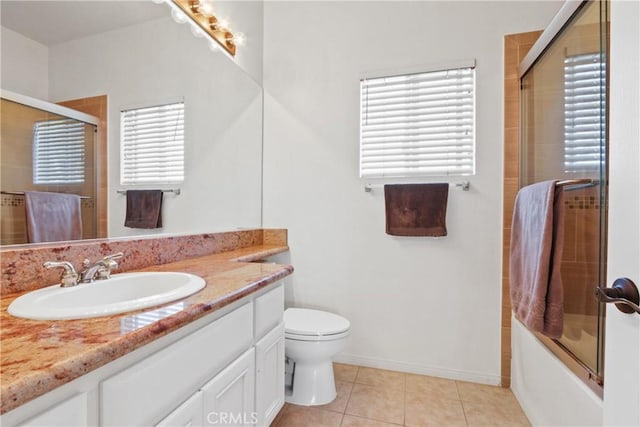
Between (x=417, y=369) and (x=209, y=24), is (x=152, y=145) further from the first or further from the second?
(x=417, y=369)

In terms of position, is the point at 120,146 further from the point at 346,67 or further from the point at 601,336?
the point at 601,336

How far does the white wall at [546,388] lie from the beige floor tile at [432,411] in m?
0.34

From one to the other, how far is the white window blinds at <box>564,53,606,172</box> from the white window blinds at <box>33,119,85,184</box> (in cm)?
195

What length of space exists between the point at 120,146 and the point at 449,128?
177 centimetres

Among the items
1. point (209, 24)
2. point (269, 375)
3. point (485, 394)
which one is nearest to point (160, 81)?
point (209, 24)

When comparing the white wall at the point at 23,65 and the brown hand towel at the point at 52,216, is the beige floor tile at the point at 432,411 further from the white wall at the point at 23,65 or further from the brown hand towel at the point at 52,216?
the white wall at the point at 23,65

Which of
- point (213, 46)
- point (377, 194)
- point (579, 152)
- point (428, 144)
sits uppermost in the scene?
point (213, 46)

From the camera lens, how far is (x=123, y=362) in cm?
64

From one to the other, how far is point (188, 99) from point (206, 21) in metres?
0.46

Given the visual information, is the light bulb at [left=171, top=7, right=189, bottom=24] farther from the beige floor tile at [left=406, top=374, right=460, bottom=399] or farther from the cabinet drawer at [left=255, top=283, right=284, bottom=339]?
the beige floor tile at [left=406, top=374, right=460, bottom=399]

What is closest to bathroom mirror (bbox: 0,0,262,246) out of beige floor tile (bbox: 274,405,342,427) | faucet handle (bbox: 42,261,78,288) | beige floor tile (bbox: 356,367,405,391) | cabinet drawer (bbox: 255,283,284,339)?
faucet handle (bbox: 42,261,78,288)

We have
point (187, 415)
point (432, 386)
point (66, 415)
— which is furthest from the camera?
point (432, 386)

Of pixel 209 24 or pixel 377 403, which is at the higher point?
pixel 209 24

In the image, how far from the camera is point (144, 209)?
4.49 feet
